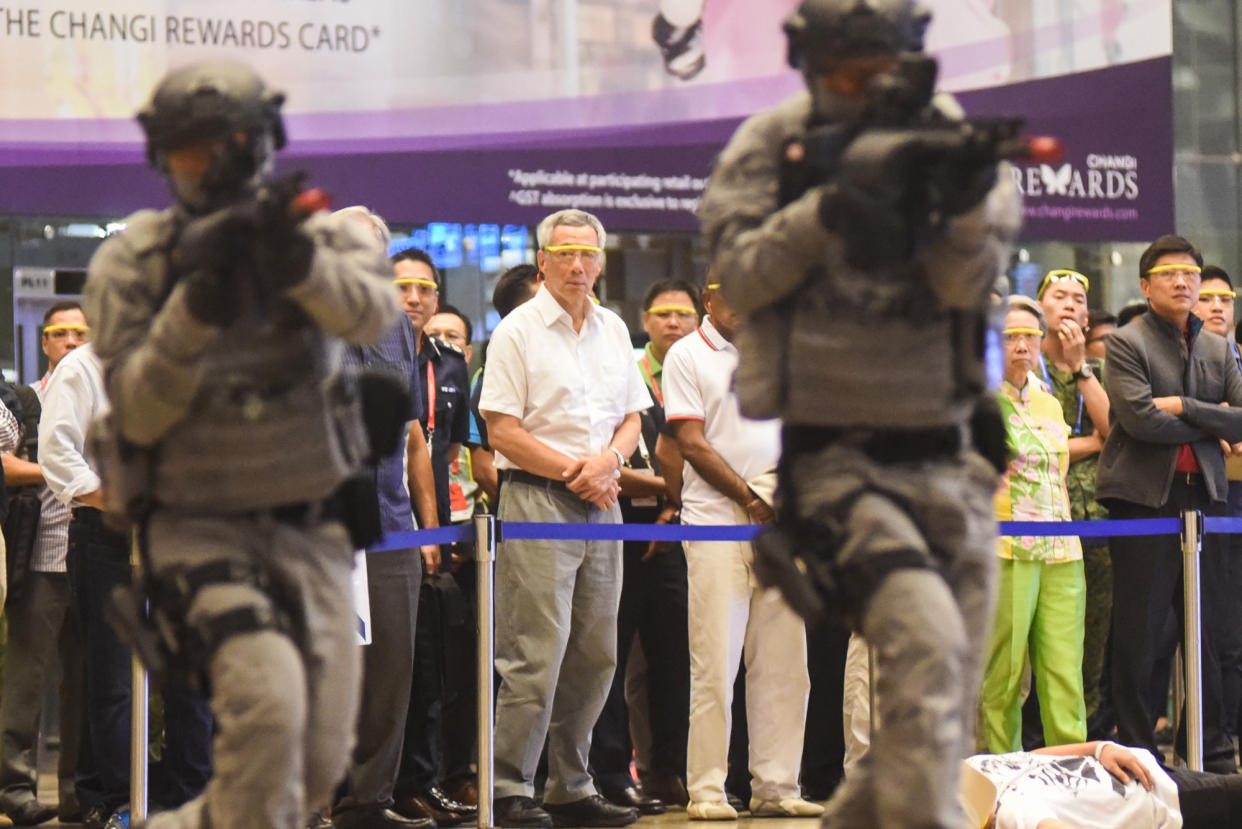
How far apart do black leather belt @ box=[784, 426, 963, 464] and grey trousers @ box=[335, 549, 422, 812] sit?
2.83m

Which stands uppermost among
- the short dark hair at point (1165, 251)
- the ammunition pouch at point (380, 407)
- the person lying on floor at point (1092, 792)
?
the short dark hair at point (1165, 251)

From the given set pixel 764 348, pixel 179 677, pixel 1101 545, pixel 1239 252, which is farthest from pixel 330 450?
pixel 1239 252

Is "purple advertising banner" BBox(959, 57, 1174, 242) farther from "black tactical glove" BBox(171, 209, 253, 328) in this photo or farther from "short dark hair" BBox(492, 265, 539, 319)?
"black tactical glove" BBox(171, 209, 253, 328)

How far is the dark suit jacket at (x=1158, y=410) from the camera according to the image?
24.0ft

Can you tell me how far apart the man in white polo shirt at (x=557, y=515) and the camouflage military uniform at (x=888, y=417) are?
275 centimetres

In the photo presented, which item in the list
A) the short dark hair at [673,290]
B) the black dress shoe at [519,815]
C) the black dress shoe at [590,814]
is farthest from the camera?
the short dark hair at [673,290]

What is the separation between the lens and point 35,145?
8562mm

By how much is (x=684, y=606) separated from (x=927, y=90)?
4.11m

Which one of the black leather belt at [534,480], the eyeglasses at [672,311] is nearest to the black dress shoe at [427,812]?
the black leather belt at [534,480]

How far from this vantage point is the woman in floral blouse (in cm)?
709

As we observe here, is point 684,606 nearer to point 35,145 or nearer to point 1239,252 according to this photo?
point 35,145

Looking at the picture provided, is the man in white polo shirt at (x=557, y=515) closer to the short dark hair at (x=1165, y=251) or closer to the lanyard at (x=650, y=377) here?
the lanyard at (x=650, y=377)

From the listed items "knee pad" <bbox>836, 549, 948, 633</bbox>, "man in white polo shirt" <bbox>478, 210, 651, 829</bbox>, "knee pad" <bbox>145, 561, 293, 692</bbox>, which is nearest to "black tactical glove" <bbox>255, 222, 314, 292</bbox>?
"knee pad" <bbox>145, 561, 293, 692</bbox>

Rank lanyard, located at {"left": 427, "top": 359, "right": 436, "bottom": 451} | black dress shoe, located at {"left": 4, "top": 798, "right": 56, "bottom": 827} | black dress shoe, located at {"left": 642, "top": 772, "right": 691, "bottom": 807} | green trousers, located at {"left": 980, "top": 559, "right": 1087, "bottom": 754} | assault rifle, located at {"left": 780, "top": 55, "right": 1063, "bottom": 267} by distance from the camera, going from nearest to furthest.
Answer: assault rifle, located at {"left": 780, "top": 55, "right": 1063, "bottom": 267}
black dress shoe, located at {"left": 4, "top": 798, "right": 56, "bottom": 827}
lanyard, located at {"left": 427, "top": 359, "right": 436, "bottom": 451}
green trousers, located at {"left": 980, "top": 559, "right": 1087, "bottom": 754}
black dress shoe, located at {"left": 642, "top": 772, "right": 691, "bottom": 807}
